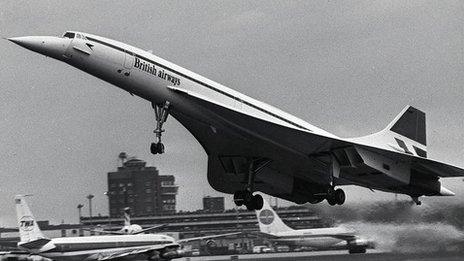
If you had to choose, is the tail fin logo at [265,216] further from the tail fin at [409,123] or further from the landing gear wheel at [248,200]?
the landing gear wheel at [248,200]

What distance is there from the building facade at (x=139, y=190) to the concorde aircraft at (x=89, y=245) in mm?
42116

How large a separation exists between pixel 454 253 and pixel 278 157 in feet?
21.6

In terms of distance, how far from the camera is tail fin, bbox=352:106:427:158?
2400 cm

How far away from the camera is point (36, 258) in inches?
1296

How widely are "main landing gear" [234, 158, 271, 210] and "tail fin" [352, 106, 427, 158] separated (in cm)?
331

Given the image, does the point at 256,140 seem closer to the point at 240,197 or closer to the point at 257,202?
the point at 240,197

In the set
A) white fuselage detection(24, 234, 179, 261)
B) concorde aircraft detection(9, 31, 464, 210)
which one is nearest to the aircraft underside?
concorde aircraft detection(9, 31, 464, 210)

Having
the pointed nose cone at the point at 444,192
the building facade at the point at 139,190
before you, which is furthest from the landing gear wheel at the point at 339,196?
the building facade at the point at 139,190

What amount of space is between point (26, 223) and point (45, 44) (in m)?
16.3

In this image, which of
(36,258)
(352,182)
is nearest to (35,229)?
(36,258)

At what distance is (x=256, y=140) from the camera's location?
827 inches

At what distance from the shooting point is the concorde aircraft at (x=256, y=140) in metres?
18.9

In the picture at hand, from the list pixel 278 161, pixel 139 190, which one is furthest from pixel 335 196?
pixel 139 190

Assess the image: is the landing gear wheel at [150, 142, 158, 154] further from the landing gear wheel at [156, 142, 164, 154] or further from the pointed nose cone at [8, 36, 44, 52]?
the pointed nose cone at [8, 36, 44, 52]
